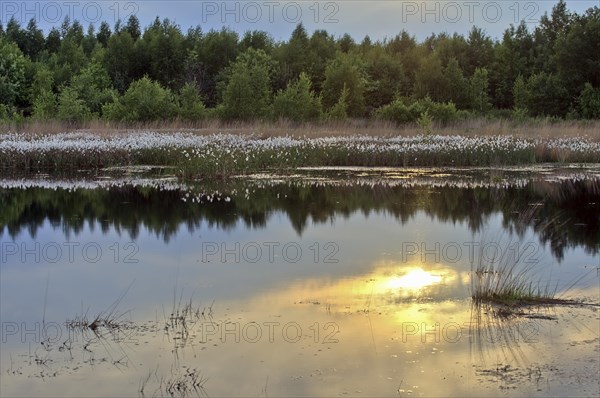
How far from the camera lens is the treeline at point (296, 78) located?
40.7 metres

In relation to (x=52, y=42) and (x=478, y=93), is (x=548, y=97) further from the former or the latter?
(x=52, y=42)

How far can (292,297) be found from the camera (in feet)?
29.1

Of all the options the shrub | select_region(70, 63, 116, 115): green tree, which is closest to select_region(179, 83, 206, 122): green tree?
the shrub

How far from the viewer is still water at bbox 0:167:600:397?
633cm

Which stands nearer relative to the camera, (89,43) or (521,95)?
(521,95)

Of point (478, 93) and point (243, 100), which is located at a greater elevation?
point (478, 93)

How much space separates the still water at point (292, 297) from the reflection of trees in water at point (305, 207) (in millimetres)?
71

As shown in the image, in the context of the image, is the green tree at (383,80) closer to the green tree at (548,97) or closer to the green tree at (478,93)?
the green tree at (478,93)

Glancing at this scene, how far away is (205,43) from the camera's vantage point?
68.8 metres

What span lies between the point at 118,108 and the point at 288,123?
999 centimetres

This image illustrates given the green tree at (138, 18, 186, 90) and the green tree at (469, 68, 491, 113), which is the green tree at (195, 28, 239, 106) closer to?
the green tree at (138, 18, 186, 90)

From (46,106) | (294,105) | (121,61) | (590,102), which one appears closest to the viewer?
(294,105)

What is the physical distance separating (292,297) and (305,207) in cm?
744

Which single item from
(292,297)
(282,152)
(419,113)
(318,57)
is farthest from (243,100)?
(292,297)
